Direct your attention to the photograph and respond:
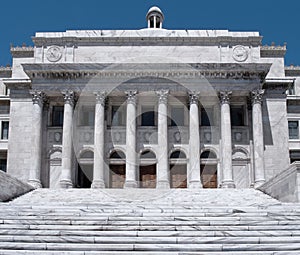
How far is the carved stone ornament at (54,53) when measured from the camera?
1737 inches

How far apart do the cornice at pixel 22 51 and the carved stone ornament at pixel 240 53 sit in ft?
→ 63.5

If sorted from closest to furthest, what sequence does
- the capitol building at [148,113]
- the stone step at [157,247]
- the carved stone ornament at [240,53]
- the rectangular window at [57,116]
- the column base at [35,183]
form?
the stone step at [157,247] → the column base at [35,183] → the capitol building at [148,113] → the rectangular window at [57,116] → the carved stone ornament at [240,53]

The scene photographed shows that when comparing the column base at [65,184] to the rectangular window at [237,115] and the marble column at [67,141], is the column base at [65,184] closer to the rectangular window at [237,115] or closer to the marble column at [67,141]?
the marble column at [67,141]

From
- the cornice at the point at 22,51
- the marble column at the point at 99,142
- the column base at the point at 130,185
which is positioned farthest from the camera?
the cornice at the point at 22,51

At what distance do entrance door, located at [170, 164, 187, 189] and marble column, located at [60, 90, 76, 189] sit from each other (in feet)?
28.3

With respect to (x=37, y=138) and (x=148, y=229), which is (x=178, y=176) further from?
(x=148, y=229)

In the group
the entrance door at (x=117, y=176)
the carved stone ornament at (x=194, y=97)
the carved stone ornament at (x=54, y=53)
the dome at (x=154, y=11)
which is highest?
the dome at (x=154, y=11)

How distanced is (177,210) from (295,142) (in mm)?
27422

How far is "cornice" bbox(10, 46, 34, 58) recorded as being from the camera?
156ft

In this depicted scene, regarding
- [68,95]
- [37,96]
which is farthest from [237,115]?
[37,96]

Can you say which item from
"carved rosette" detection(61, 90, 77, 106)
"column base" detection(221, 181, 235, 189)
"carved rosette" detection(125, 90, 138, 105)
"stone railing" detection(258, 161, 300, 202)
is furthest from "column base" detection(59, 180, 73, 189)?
"stone railing" detection(258, 161, 300, 202)

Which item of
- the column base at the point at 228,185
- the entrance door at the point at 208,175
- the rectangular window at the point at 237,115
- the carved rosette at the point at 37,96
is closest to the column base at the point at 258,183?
the column base at the point at 228,185

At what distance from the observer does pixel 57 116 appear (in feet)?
144

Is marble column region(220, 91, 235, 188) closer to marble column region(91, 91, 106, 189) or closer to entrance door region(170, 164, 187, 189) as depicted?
entrance door region(170, 164, 187, 189)
